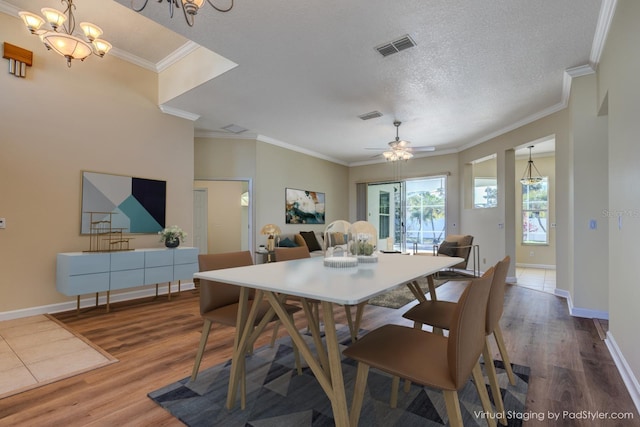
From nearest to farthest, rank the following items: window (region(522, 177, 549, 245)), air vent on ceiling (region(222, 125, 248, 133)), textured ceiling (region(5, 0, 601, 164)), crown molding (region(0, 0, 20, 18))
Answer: textured ceiling (region(5, 0, 601, 164)) < crown molding (region(0, 0, 20, 18)) < air vent on ceiling (region(222, 125, 248, 133)) < window (region(522, 177, 549, 245))

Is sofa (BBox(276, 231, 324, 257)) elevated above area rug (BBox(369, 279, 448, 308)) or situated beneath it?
elevated above

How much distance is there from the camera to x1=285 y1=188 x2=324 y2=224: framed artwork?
272 inches

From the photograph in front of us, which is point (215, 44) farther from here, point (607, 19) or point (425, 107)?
point (607, 19)

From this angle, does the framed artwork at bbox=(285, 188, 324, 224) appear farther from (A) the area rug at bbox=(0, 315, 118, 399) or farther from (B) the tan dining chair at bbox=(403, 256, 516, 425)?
(B) the tan dining chair at bbox=(403, 256, 516, 425)

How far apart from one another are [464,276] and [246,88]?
462 centimetres

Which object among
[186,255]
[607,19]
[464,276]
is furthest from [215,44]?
[464,276]

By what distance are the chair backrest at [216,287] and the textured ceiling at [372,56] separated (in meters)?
2.09

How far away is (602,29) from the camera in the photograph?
8.98 ft

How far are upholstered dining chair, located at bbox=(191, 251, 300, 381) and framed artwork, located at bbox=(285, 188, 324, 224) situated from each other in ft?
15.1

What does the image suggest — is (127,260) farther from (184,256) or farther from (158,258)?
(184,256)

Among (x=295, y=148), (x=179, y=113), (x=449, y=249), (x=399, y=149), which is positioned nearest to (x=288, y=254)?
(x=399, y=149)

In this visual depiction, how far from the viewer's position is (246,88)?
158 inches

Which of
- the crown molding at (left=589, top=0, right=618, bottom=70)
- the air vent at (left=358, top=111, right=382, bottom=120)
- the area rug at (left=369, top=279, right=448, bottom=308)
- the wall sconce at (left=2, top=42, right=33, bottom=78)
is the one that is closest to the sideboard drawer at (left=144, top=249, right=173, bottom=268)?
the wall sconce at (left=2, top=42, right=33, bottom=78)

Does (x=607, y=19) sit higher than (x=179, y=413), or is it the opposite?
(x=607, y=19)
